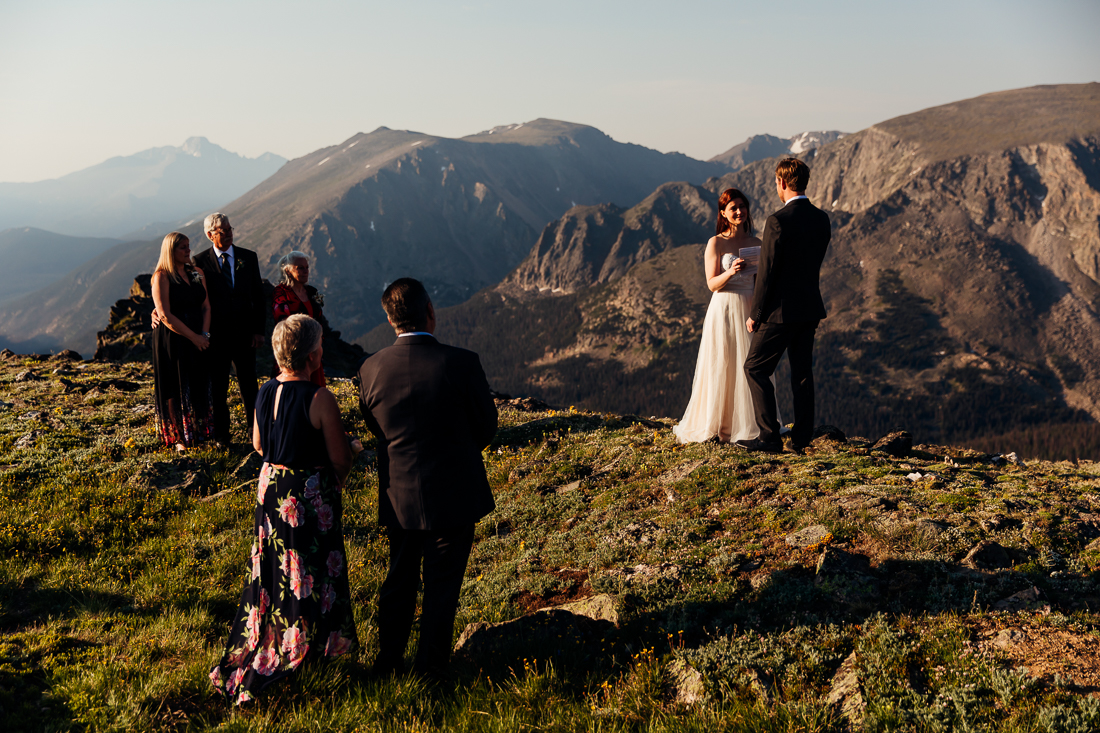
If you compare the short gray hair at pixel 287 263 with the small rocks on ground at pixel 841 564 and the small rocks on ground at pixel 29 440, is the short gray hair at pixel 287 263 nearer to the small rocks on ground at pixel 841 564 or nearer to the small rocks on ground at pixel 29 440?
the small rocks on ground at pixel 29 440

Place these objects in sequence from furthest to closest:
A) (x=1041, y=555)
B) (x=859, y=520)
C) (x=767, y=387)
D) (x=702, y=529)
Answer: (x=767, y=387) < (x=702, y=529) < (x=859, y=520) < (x=1041, y=555)

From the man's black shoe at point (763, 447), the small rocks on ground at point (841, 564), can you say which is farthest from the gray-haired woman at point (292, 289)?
the small rocks on ground at point (841, 564)

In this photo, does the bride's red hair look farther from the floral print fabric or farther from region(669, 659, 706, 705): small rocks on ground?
the floral print fabric

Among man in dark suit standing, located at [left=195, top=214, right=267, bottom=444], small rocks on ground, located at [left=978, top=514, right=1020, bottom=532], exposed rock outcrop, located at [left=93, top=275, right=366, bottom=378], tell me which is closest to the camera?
small rocks on ground, located at [left=978, top=514, right=1020, bottom=532]

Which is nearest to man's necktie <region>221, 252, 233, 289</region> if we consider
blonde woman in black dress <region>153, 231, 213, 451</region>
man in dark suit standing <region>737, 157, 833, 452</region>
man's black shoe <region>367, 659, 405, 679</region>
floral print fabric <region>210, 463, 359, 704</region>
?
blonde woman in black dress <region>153, 231, 213, 451</region>

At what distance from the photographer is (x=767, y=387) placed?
972 cm

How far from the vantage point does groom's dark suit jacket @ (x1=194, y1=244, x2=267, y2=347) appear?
11492 millimetres

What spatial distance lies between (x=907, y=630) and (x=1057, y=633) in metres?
1.07

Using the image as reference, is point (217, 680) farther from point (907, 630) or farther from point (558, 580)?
point (907, 630)

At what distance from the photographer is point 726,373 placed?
34.6 feet

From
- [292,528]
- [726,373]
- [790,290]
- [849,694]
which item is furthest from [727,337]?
[292,528]

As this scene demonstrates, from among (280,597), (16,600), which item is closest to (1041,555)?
(280,597)

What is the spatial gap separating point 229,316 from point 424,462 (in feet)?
26.4

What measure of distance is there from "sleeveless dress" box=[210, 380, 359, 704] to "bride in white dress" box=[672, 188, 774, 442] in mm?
6594
